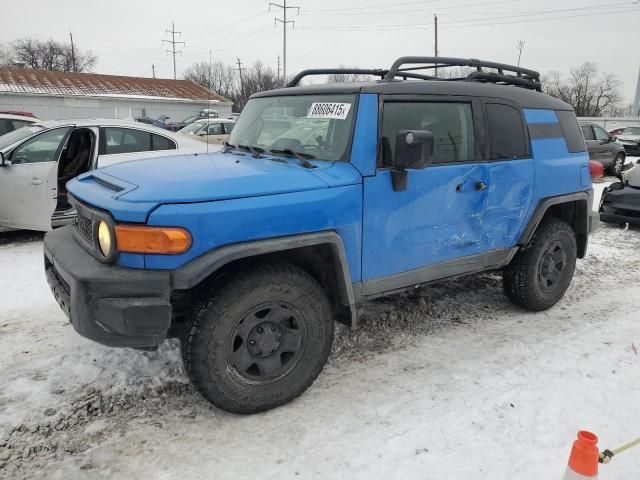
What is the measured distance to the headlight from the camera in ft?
8.24

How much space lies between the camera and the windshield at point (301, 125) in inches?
125

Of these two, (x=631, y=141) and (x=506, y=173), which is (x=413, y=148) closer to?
(x=506, y=173)

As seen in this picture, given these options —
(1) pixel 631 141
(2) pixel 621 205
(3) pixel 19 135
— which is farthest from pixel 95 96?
(2) pixel 621 205

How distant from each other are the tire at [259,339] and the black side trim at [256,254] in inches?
6.1

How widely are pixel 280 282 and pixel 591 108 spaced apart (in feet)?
240

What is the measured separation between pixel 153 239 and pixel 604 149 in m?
15.4

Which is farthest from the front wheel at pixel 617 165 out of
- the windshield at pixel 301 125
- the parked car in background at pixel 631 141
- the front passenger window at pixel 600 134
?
the windshield at pixel 301 125

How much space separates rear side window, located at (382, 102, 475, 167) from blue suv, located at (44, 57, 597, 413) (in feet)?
0.03

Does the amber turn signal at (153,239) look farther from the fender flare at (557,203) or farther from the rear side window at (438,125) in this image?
the fender flare at (557,203)

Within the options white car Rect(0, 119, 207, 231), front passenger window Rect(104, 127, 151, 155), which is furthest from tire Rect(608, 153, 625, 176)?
front passenger window Rect(104, 127, 151, 155)

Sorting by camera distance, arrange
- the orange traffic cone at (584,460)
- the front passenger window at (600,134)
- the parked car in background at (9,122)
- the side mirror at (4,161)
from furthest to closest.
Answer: the front passenger window at (600,134) < the parked car in background at (9,122) < the side mirror at (4,161) < the orange traffic cone at (584,460)

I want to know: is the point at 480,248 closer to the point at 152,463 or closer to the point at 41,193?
the point at 152,463

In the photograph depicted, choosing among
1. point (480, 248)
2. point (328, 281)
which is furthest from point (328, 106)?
point (480, 248)

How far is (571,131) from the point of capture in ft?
14.8
